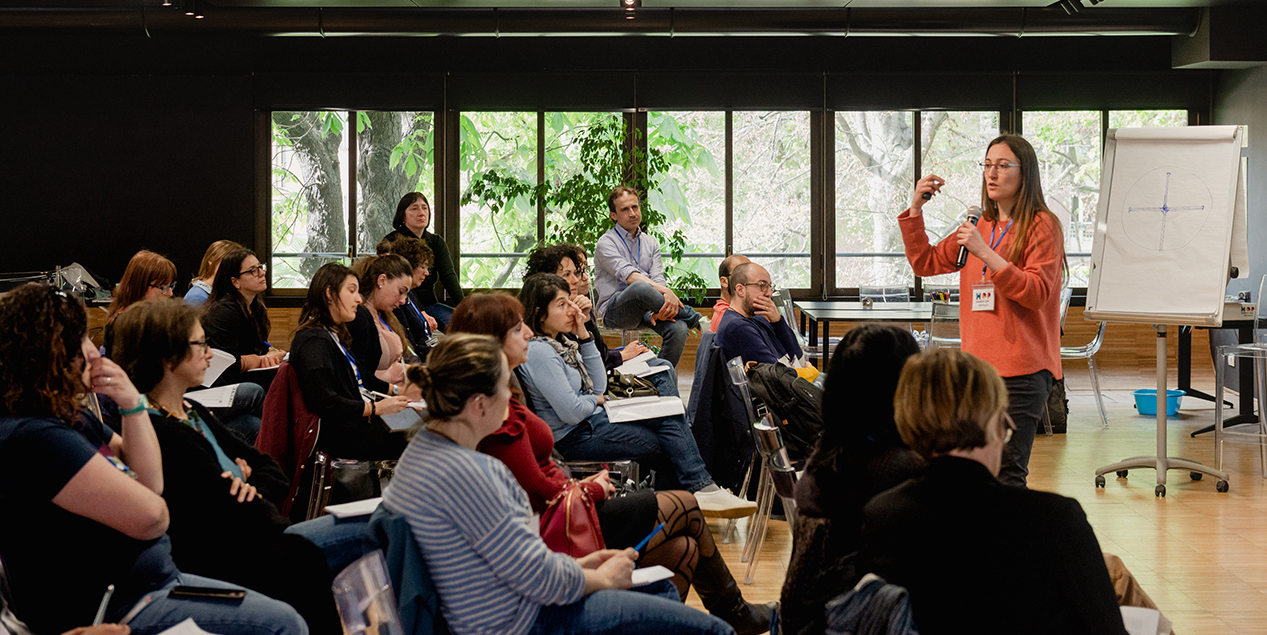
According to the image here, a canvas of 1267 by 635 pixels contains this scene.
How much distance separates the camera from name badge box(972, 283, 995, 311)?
3.21 metres

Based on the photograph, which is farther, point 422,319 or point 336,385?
point 422,319

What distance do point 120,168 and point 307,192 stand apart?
174cm

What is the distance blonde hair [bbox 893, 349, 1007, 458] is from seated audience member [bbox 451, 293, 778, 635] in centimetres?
105

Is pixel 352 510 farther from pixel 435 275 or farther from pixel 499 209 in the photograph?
pixel 499 209

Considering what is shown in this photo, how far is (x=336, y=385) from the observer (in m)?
3.52

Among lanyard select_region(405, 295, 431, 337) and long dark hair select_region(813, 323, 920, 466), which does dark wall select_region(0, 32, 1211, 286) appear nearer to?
lanyard select_region(405, 295, 431, 337)

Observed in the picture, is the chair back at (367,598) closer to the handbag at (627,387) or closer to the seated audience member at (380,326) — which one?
the seated audience member at (380,326)

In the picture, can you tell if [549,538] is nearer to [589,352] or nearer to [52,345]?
[52,345]

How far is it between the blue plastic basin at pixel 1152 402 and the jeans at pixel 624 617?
6.33 metres

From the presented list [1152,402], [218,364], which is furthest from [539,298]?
[1152,402]

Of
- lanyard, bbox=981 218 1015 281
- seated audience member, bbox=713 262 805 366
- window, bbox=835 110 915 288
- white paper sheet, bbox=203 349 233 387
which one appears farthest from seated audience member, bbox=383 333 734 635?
window, bbox=835 110 915 288

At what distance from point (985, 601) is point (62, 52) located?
410 inches

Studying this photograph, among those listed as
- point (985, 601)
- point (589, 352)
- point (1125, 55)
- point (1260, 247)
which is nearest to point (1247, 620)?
point (985, 601)

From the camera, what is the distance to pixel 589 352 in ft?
13.5
